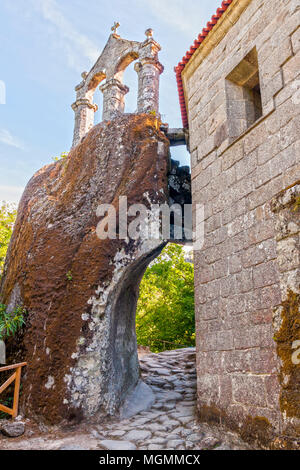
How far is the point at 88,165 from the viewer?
6250 mm

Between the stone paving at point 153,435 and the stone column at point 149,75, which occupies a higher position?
the stone column at point 149,75

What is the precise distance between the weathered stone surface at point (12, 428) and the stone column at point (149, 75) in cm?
719

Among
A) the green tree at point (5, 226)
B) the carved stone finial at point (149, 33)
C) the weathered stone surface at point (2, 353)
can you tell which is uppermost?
the carved stone finial at point (149, 33)

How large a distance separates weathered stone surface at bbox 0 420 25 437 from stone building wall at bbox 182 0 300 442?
2.22 m

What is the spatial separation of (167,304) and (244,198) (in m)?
12.0

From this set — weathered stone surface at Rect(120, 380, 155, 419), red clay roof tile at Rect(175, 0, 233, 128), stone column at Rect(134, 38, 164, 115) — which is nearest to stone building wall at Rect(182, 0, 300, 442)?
red clay roof tile at Rect(175, 0, 233, 128)

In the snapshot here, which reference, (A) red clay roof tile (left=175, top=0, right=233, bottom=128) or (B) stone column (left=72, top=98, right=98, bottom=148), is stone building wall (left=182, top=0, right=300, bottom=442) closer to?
(A) red clay roof tile (left=175, top=0, right=233, bottom=128)

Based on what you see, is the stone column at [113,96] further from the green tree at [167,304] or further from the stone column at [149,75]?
the green tree at [167,304]

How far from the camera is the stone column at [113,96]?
10.2 meters

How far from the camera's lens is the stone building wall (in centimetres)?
367

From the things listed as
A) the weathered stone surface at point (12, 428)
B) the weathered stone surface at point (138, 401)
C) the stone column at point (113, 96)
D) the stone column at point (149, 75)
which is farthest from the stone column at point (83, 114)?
the weathered stone surface at point (12, 428)

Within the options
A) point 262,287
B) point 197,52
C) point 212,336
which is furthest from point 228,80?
point 212,336

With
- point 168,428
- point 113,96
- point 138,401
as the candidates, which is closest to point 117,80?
point 113,96

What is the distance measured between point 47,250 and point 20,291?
2.55 feet
